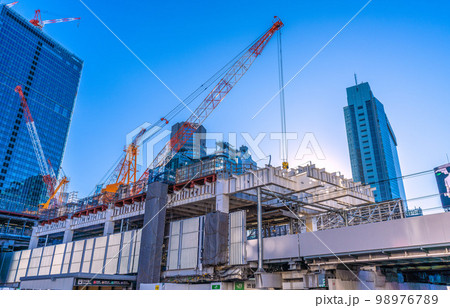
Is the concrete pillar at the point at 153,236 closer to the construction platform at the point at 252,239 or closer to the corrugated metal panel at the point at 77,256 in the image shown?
the construction platform at the point at 252,239

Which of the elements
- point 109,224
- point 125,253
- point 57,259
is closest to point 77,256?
point 57,259

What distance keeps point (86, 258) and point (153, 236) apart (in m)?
17.7

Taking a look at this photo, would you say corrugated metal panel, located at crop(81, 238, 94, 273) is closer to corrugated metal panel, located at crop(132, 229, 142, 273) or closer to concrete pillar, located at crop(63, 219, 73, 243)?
corrugated metal panel, located at crop(132, 229, 142, 273)

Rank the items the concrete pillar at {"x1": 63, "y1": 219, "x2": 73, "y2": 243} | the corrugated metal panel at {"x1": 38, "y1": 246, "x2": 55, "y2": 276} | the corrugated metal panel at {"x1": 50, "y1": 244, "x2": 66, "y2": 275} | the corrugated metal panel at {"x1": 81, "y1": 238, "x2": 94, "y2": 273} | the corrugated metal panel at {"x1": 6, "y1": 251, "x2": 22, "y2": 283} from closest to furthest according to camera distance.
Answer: the corrugated metal panel at {"x1": 81, "y1": 238, "x2": 94, "y2": 273} < the corrugated metal panel at {"x1": 50, "y1": 244, "x2": 66, "y2": 275} < the corrugated metal panel at {"x1": 38, "y1": 246, "x2": 55, "y2": 276} < the concrete pillar at {"x1": 63, "y1": 219, "x2": 73, "y2": 243} < the corrugated metal panel at {"x1": 6, "y1": 251, "x2": 22, "y2": 283}

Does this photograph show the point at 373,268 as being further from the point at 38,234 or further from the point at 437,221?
the point at 38,234

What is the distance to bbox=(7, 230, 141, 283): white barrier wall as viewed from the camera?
47.3m

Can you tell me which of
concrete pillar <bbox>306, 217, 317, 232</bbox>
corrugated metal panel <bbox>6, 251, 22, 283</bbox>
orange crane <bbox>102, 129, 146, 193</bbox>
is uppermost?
orange crane <bbox>102, 129, 146, 193</bbox>

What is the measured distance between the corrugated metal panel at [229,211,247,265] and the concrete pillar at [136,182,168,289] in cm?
1039

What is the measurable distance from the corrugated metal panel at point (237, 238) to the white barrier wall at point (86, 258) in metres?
14.6

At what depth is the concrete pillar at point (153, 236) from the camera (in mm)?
42438

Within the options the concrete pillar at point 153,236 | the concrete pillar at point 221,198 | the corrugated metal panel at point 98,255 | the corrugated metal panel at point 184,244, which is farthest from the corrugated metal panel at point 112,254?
the concrete pillar at point 221,198

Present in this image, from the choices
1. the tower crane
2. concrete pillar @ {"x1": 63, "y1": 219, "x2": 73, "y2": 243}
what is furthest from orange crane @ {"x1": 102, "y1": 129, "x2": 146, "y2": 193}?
the tower crane

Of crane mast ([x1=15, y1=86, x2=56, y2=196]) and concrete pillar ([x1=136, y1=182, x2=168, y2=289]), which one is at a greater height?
crane mast ([x1=15, y1=86, x2=56, y2=196])
